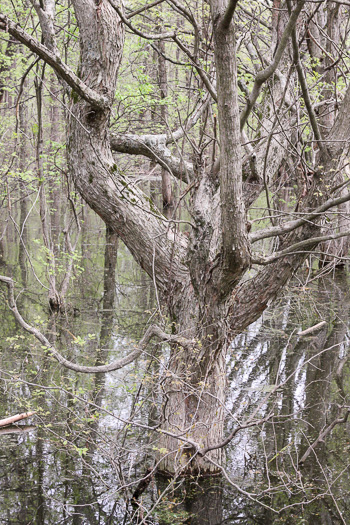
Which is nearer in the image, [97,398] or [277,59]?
[277,59]

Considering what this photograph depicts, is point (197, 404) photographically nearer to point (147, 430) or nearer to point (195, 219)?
point (147, 430)

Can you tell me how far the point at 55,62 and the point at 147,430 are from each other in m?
4.17

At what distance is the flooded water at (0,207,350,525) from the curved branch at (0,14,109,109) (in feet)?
7.07

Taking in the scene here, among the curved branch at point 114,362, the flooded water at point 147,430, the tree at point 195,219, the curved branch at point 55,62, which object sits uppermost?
the curved branch at point 55,62

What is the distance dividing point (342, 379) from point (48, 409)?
13.8 ft

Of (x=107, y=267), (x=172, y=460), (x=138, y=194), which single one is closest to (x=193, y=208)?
(x=138, y=194)

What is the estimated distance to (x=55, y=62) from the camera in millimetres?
4113

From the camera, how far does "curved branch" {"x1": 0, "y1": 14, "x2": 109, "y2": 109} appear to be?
12.8ft

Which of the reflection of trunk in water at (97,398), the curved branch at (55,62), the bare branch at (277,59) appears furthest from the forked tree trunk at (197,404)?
the curved branch at (55,62)

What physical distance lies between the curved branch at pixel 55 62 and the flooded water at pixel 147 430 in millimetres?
2154

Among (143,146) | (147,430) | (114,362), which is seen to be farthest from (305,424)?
(143,146)

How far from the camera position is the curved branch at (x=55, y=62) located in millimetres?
3889

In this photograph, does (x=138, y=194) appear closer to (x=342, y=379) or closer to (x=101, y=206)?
(x=101, y=206)

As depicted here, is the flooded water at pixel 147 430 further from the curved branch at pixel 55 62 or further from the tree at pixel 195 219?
the curved branch at pixel 55 62
